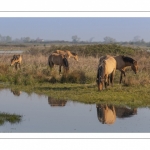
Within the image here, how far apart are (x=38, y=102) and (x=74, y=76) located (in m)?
4.34

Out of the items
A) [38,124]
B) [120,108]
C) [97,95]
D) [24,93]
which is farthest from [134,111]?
[24,93]

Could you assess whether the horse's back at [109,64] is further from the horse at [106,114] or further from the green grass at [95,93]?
the horse at [106,114]

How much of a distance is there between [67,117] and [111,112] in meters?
1.50

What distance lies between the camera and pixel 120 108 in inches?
482

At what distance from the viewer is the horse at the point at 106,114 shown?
10.8 m

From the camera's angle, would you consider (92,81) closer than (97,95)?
No

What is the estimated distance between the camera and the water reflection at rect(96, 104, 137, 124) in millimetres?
10891

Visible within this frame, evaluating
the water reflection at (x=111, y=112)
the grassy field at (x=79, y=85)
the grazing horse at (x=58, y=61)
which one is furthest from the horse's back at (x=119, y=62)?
the water reflection at (x=111, y=112)

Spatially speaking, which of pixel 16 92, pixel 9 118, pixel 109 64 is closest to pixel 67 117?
pixel 9 118

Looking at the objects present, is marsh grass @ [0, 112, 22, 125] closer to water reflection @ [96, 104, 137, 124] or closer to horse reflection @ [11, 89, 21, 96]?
water reflection @ [96, 104, 137, 124]

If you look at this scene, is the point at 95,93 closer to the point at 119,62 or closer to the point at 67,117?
the point at 67,117

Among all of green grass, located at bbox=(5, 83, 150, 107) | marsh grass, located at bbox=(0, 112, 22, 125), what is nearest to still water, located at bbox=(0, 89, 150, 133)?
marsh grass, located at bbox=(0, 112, 22, 125)
